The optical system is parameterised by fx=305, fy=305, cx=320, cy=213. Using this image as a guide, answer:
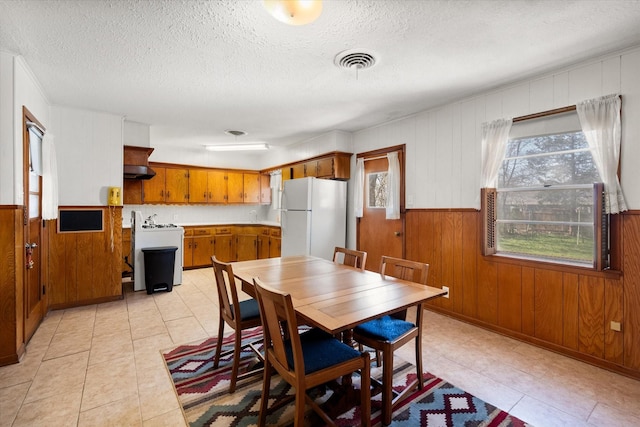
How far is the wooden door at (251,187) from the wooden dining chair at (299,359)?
5376 millimetres

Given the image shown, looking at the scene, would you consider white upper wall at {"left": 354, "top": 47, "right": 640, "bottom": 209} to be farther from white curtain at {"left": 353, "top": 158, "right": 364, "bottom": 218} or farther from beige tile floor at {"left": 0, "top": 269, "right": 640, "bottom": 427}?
beige tile floor at {"left": 0, "top": 269, "right": 640, "bottom": 427}

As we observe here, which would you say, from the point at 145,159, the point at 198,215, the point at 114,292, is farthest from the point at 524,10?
the point at 198,215

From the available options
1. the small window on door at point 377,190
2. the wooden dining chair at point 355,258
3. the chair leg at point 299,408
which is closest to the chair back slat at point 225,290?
the chair leg at point 299,408

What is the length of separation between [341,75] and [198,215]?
4989 millimetres

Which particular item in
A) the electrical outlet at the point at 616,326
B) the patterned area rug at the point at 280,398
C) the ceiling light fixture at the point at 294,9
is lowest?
the patterned area rug at the point at 280,398

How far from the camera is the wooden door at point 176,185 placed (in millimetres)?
5941

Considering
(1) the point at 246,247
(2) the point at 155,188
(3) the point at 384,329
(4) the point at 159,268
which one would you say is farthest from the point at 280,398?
(2) the point at 155,188

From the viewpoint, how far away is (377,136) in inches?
174

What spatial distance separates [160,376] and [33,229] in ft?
7.02

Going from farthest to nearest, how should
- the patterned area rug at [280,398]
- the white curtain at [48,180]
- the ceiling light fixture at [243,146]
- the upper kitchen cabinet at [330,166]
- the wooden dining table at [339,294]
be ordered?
1. the ceiling light fixture at [243,146]
2. the upper kitchen cabinet at [330,166]
3. the white curtain at [48,180]
4. the patterned area rug at [280,398]
5. the wooden dining table at [339,294]

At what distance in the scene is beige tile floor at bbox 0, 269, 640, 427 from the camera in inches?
74.4

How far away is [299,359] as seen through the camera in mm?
1475

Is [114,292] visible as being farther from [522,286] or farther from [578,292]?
[578,292]

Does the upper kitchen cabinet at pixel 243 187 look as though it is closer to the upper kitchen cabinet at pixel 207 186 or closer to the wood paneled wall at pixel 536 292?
the upper kitchen cabinet at pixel 207 186
